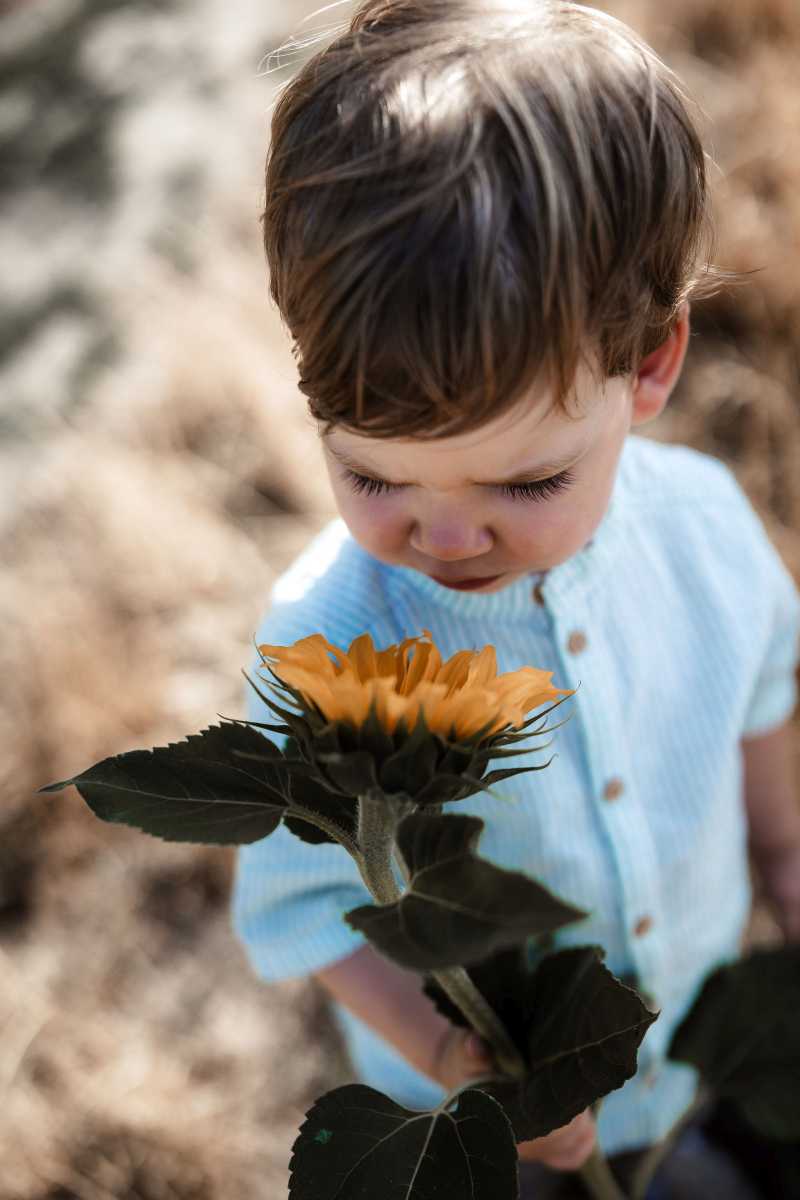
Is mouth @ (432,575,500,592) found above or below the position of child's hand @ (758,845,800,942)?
above

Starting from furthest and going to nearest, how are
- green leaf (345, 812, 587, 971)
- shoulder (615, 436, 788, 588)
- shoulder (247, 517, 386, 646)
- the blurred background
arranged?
the blurred background → shoulder (615, 436, 788, 588) → shoulder (247, 517, 386, 646) → green leaf (345, 812, 587, 971)

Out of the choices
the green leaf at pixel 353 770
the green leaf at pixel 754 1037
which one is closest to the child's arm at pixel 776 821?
the green leaf at pixel 754 1037

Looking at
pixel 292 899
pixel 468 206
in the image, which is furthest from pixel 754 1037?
pixel 468 206

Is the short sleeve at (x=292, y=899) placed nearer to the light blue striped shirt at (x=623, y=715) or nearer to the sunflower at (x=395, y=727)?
the light blue striped shirt at (x=623, y=715)

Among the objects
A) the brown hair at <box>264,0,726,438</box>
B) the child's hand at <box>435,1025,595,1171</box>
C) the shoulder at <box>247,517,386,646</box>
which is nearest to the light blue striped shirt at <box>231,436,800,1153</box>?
the shoulder at <box>247,517,386,646</box>

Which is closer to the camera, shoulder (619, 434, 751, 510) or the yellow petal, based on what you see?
the yellow petal

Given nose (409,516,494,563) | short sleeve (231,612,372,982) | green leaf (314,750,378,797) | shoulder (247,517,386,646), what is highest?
green leaf (314,750,378,797)

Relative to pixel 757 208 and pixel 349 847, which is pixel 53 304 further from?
pixel 349 847

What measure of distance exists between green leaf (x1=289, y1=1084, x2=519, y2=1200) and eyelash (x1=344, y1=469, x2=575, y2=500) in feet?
0.85

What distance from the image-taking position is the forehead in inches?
20.1

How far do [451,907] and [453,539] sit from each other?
0.69 feet

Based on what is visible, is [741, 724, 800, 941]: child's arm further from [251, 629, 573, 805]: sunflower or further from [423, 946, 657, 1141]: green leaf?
[251, 629, 573, 805]: sunflower

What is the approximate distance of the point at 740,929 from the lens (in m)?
1.01

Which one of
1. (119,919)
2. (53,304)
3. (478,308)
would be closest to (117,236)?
(53,304)
